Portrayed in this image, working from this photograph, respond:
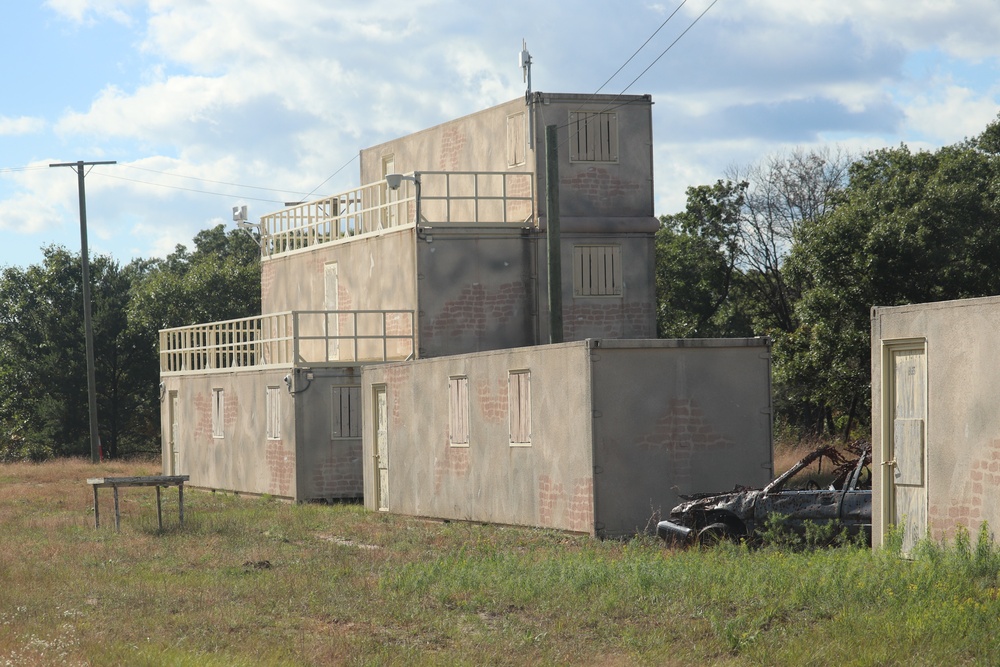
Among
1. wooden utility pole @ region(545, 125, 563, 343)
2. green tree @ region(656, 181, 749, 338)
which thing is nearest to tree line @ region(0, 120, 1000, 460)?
green tree @ region(656, 181, 749, 338)

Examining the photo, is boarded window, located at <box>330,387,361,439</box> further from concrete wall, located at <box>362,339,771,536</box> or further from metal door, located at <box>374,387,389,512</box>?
concrete wall, located at <box>362,339,771,536</box>

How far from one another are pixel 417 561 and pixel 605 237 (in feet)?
49.8

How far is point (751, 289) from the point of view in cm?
4509

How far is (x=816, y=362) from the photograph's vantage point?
30469mm

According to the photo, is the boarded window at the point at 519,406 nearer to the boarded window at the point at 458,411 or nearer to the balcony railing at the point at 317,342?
the boarded window at the point at 458,411

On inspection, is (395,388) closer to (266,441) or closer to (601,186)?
(266,441)

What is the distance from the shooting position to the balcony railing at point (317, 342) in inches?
1118

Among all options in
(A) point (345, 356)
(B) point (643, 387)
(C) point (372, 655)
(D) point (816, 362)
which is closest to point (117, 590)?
(C) point (372, 655)

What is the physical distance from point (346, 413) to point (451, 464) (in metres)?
6.47

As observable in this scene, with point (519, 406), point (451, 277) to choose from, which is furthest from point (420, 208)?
point (519, 406)

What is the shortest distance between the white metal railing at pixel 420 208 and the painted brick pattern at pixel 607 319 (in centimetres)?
220

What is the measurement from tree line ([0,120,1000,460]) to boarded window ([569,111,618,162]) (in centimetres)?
490

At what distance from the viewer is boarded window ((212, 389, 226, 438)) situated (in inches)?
1288

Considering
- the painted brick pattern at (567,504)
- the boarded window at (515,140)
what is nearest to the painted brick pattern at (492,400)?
the painted brick pattern at (567,504)
